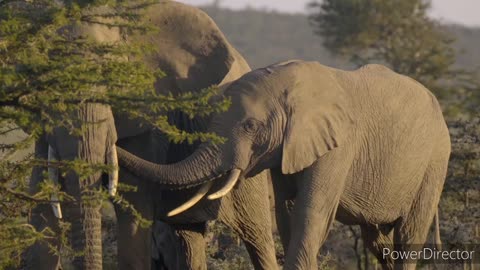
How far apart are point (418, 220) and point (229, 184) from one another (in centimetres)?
172

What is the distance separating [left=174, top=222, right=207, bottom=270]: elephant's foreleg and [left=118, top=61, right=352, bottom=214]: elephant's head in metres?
0.92

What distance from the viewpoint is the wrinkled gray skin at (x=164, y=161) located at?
8477 millimetres

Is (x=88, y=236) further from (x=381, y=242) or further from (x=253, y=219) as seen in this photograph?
(x=381, y=242)

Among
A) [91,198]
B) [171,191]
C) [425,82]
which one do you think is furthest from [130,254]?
[425,82]

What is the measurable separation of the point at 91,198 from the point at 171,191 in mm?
2298

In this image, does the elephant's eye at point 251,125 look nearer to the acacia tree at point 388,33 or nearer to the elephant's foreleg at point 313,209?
the elephant's foreleg at point 313,209

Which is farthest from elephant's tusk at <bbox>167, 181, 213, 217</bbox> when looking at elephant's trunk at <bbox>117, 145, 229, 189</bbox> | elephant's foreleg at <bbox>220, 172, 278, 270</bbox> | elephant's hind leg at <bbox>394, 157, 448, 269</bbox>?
elephant's hind leg at <bbox>394, 157, 448, 269</bbox>

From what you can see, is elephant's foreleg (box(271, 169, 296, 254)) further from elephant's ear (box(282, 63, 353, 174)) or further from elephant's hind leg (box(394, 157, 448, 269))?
elephant's hind leg (box(394, 157, 448, 269))

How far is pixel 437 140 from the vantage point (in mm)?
9750

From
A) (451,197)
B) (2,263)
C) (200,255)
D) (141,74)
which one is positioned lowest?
(451,197)

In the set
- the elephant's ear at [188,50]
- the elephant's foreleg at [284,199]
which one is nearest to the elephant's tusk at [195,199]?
the elephant's foreleg at [284,199]

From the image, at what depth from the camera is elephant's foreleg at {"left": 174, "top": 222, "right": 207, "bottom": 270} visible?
31.3 feet

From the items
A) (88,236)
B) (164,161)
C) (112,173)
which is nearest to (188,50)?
(164,161)

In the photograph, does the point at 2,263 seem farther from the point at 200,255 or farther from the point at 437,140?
the point at 437,140
